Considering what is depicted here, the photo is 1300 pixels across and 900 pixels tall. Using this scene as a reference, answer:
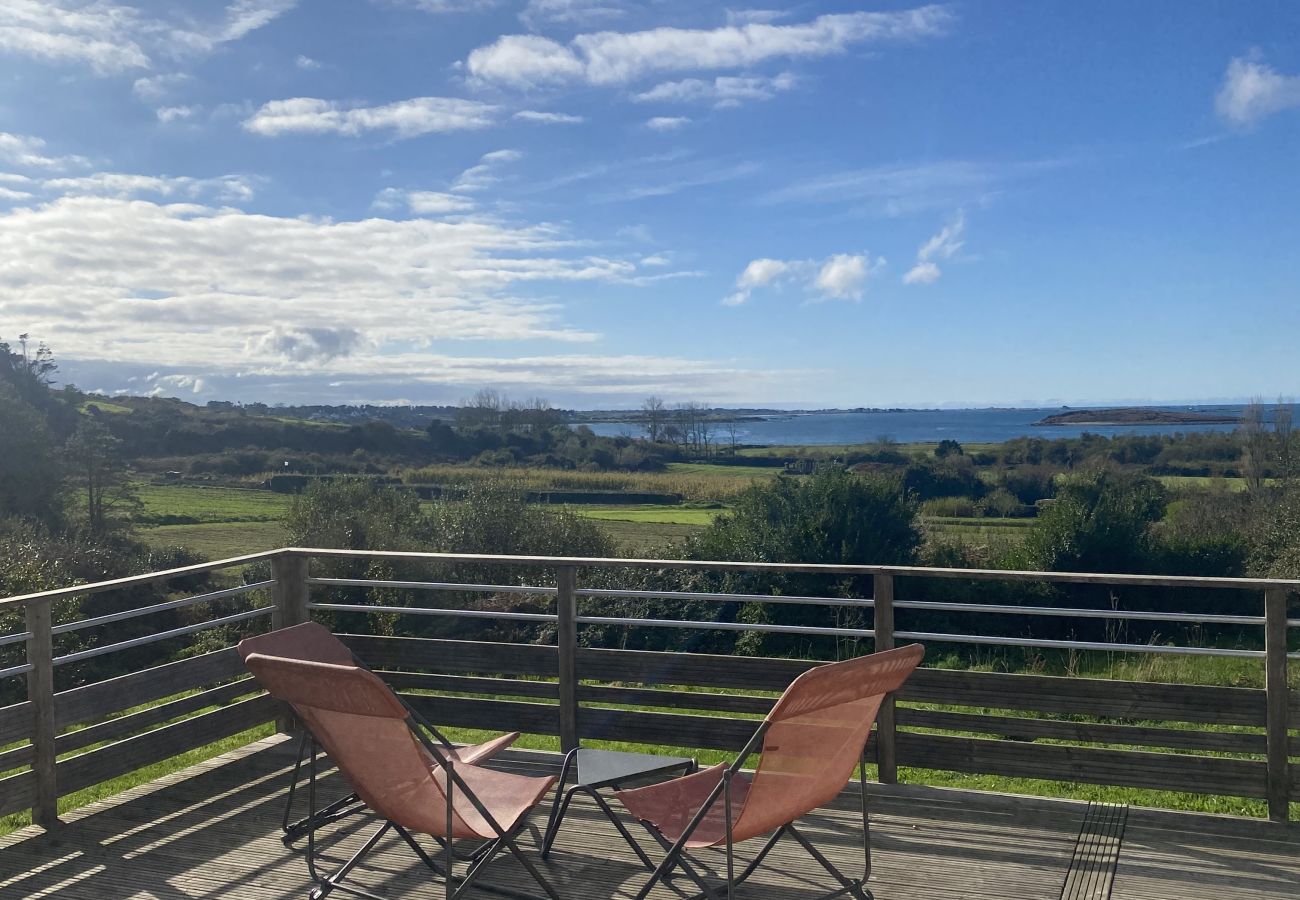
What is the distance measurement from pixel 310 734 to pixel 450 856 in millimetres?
1007

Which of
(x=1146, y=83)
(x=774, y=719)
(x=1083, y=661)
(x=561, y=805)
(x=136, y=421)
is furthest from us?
(x=136, y=421)

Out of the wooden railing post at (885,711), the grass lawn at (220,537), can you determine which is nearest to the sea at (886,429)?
the grass lawn at (220,537)

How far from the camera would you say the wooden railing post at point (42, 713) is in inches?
153

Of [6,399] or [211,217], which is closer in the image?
[211,217]

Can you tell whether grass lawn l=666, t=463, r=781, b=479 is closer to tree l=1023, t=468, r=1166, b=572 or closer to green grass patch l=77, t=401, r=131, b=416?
tree l=1023, t=468, r=1166, b=572

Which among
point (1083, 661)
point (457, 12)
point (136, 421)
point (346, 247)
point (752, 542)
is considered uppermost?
point (457, 12)

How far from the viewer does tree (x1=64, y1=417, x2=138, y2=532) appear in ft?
74.3

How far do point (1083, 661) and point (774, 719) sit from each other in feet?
32.0

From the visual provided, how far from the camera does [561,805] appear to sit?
3.63 metres

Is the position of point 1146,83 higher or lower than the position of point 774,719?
higher

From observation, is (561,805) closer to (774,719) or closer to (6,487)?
(774,719)

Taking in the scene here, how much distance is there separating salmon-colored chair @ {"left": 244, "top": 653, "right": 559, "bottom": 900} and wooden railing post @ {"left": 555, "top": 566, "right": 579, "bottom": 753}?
1.46 metres

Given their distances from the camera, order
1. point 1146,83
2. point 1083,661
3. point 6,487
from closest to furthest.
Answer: point 1083,661 < point 1146,83 < point 6,487

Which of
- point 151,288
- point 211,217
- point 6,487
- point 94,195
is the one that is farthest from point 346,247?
point 6,487
